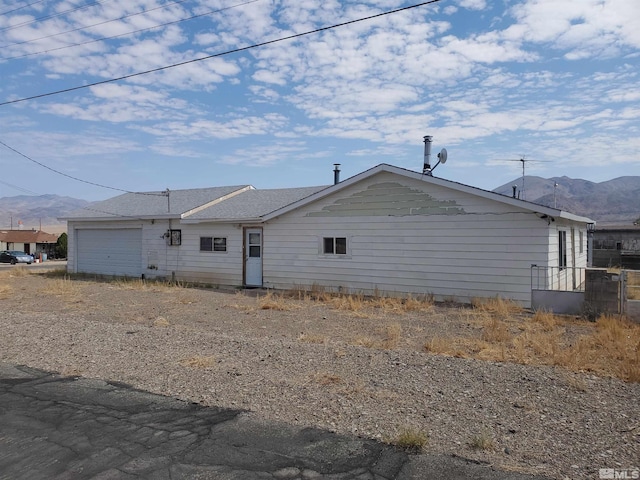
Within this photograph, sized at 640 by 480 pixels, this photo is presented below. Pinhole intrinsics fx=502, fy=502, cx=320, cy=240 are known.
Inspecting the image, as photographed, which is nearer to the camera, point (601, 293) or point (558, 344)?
point (558, 344)

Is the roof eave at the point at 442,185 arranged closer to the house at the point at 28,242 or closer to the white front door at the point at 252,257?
the white front door at the point at 252,257

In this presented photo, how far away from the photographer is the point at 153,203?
23.7 metres

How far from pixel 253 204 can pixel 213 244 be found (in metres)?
2.41

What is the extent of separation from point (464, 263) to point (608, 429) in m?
9.60

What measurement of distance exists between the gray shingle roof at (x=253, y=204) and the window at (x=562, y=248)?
903 centimetres

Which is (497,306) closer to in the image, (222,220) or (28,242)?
(222,220)

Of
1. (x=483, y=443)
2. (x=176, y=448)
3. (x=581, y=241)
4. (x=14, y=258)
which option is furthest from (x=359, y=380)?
(x=14, y=258)

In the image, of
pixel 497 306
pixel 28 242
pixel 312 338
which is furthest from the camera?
pixel 28 242

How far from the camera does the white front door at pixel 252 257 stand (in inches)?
730

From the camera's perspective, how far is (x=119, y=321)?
36.1 ft

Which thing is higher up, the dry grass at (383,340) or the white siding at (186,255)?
the white siding at (186,255)

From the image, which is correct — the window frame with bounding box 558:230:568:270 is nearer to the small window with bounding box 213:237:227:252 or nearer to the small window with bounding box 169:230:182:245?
the small window with bounding box 213:237:227:252

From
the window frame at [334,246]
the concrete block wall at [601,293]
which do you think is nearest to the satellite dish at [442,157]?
the window frame at [334,246]

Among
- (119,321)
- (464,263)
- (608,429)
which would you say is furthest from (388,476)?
(464,263)
